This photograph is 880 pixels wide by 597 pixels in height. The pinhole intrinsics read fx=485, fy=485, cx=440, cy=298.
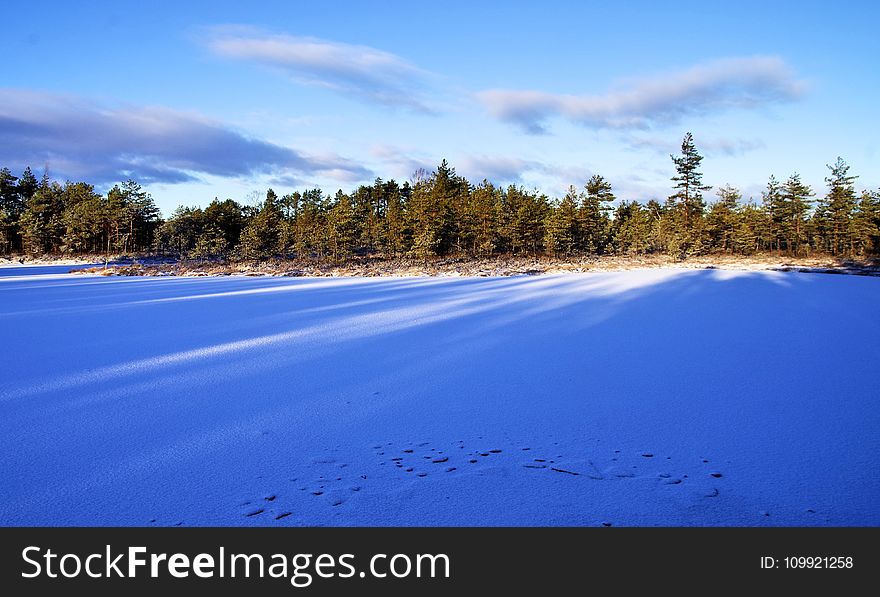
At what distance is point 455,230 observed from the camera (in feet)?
120

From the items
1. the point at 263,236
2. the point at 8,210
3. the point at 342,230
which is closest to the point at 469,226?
the point at 342,230

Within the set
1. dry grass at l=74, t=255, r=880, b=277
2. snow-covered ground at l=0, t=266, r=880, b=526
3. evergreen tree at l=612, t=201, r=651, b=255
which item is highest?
evergreen tree at l=612, t=201, r=651, b=255

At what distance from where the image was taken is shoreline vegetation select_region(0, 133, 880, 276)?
112ft

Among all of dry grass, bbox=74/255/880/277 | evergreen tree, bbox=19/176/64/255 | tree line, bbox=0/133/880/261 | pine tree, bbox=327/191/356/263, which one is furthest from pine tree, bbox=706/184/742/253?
evergreen tree, bbox=19/176/64/255

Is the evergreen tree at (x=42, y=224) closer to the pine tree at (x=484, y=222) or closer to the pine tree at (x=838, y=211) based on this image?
the pine tree at (x=484, y=222)

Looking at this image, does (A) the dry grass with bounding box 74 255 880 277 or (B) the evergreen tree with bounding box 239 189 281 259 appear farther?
(B) the evergreen tree with bounding box 239 189 281 259

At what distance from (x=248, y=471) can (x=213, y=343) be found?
4.09 m

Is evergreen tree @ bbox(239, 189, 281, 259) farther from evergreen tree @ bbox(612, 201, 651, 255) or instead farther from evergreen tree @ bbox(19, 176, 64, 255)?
evergreen tree @ bbox(612, 201, 651, 255)

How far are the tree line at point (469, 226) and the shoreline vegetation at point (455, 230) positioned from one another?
10 cm

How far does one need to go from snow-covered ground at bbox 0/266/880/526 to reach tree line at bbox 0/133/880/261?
27328 millimetres

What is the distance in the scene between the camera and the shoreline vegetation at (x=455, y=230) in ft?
112
